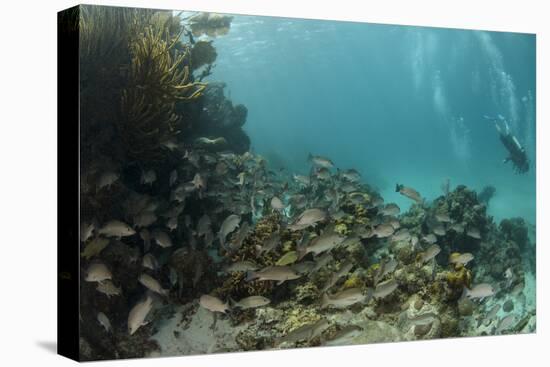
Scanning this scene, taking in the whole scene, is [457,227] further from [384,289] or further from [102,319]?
[102,319]

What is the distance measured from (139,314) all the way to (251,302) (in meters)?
1.10

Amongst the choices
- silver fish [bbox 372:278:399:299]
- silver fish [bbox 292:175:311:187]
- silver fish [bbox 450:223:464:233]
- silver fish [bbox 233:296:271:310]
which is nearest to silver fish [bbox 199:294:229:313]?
silver fish [bbox 233:296:271:310]

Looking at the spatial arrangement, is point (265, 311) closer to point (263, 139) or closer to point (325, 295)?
point (325, 295)

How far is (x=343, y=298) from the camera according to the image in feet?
30.8

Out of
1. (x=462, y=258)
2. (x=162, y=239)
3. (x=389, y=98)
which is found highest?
(x=389, y=98)

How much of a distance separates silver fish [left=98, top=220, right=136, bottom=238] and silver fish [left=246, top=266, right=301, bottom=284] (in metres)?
1.27

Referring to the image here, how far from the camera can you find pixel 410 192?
9.90 meters

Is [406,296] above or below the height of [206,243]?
below

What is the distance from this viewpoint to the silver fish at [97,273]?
8.39 m

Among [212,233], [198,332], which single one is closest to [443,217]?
[212,233]

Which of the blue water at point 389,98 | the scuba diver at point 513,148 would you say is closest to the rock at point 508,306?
the blue water at point 389,98

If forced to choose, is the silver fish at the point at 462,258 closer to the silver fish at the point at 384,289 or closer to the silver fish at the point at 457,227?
the silver fish at the point at 457,227

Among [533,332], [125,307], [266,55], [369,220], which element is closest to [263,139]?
[266,55]

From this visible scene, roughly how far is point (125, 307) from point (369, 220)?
274cm
